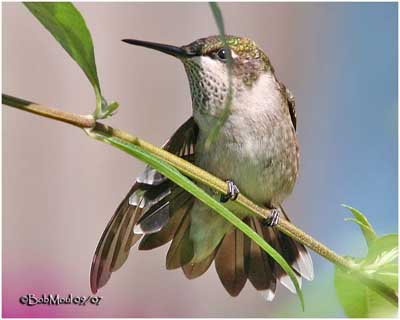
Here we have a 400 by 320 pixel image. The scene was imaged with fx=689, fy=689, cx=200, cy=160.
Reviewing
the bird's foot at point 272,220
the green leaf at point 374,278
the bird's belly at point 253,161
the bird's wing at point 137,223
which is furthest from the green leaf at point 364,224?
the bird's belly at point 253,161

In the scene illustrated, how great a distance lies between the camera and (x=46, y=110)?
0.58 m

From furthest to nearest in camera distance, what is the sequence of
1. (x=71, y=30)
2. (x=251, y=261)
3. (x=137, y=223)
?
(x=251, y=261) < (x=137, y=223) < (x=71, y=30)

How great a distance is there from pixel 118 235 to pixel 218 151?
0.49m

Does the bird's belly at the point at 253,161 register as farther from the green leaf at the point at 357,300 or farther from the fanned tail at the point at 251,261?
the green leaf at the point at 357,300

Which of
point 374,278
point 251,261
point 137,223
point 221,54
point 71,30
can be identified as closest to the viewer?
point 71,30

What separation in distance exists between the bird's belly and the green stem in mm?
689

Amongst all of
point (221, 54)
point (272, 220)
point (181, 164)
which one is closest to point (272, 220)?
point (272, 220)

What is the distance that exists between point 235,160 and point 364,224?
2.24 ft

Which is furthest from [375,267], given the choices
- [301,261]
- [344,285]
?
[301,261]

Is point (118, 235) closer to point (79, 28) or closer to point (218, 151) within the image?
point (218, 151)

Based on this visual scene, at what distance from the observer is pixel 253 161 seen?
1.63 meters

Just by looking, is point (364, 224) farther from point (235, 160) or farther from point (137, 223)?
point (235, 160)

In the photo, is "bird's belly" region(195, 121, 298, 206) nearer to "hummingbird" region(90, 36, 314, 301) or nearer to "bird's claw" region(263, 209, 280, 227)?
"hummingbird" region(90, 36, 314, 301)

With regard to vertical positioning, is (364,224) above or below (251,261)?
above
